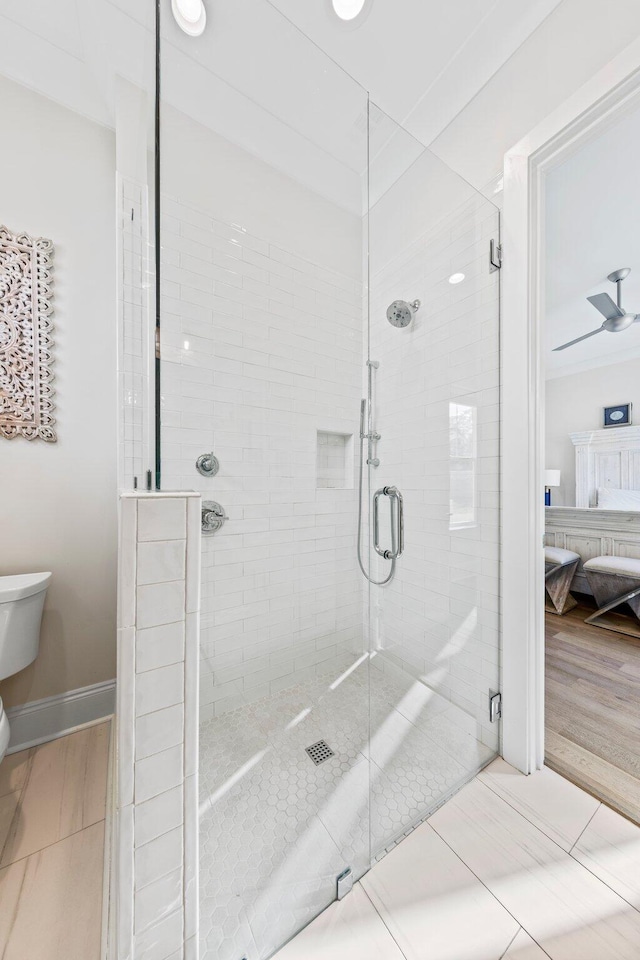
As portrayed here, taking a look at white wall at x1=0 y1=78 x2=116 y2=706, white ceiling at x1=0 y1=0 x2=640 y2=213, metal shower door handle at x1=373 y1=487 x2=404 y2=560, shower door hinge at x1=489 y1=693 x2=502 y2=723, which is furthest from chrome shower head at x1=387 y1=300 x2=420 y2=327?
shower door hinge at x1=489 y1=693 x2=502 y2=723

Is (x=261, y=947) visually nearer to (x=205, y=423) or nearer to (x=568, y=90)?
(x=205, y=423)

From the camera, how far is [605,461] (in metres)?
4.01

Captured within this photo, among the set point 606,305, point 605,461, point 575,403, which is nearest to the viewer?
point 606,305

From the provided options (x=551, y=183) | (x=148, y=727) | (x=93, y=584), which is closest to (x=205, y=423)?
(x=93, y=584)

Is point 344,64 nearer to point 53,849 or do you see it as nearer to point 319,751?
point 319,751

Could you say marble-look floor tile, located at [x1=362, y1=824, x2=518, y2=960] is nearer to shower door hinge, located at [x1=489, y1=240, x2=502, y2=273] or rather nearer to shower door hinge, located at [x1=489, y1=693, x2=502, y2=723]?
shower door hinge, located at [x1=489, y1=693, x2=502, y2=723]

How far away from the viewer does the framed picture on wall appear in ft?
12.7

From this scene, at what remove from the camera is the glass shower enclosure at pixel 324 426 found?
4.25 feet

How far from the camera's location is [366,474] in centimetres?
174

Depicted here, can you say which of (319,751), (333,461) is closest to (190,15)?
(333,461)

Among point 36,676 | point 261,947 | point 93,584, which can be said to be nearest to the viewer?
point 261,947

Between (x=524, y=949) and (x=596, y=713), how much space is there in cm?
118

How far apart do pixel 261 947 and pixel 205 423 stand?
1.54 m

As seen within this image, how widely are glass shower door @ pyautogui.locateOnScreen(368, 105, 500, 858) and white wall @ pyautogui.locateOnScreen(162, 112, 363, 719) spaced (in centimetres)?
19
